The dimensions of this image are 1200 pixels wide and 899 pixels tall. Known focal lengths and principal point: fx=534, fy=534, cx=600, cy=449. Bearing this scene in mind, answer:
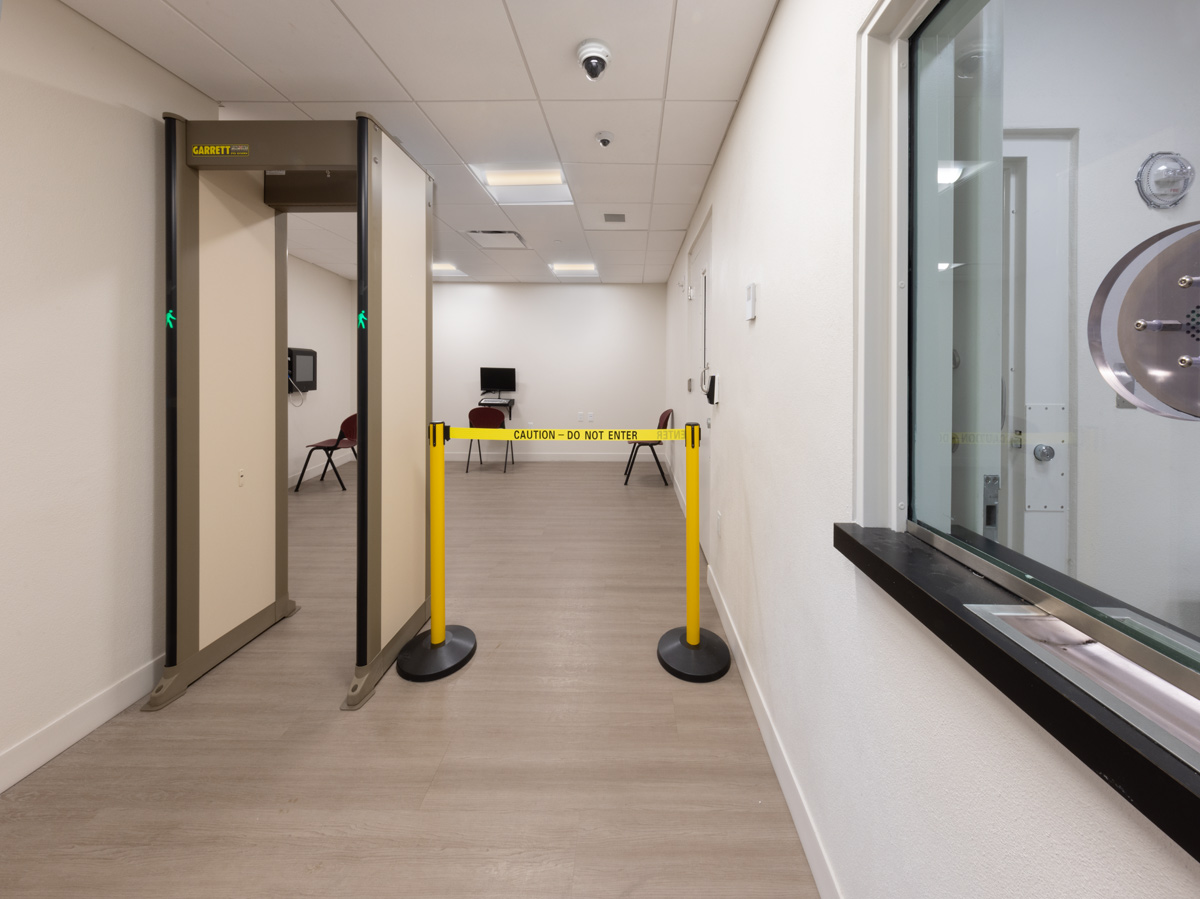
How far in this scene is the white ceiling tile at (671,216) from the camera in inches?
165

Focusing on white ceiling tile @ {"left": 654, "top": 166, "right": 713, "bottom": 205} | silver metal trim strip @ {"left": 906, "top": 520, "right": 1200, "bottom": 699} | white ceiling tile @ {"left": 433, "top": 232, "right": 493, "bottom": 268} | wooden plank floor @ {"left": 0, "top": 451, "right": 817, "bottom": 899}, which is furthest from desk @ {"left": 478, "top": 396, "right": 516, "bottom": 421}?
silver metal trim strip @ {"left": 906, "top": 520, "right": 1200, "bottom": 699}

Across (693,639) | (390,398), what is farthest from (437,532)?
(693,639)

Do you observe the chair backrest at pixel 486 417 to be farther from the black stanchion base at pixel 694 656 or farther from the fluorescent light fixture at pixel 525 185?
the black stanchion base at pixel 694 656

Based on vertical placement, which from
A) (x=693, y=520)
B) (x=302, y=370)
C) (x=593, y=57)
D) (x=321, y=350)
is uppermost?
(x=593, y=57)

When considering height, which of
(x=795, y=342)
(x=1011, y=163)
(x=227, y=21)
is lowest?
(x=795, y=342)

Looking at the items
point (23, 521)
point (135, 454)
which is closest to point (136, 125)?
point (135, 454)

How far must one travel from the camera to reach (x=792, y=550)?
167 centimetres

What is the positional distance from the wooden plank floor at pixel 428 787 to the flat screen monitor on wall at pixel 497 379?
5488 millimetres

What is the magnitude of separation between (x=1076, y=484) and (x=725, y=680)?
1.71m

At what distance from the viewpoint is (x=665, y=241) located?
529cm

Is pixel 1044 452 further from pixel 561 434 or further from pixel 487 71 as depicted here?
pixel 487 71

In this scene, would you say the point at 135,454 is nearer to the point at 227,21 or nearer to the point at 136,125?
the point at 136,125

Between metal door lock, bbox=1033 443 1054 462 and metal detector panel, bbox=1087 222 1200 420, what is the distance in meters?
0.14

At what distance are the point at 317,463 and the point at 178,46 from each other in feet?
18.1
